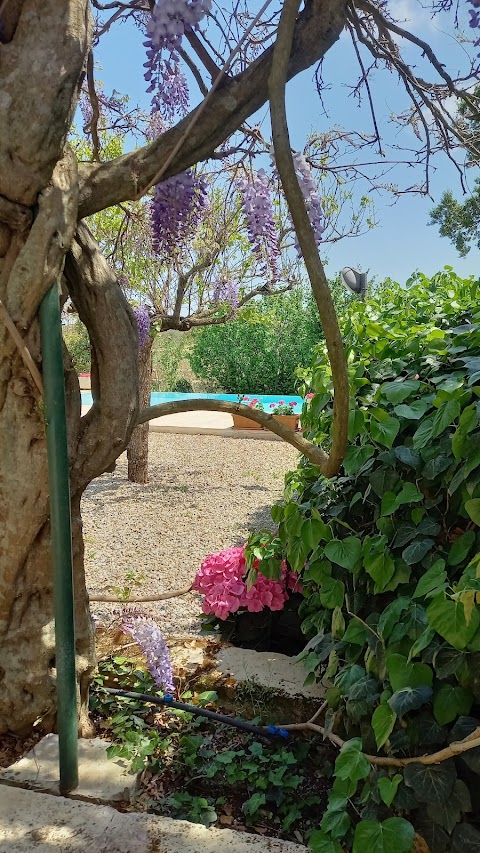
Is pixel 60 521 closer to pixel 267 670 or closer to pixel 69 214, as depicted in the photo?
pixel 69 214

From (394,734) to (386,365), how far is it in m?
0.91

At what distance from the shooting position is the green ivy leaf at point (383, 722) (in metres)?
1.19

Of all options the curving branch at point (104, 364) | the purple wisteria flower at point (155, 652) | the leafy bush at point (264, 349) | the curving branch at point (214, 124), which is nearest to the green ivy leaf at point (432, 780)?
the purple wisteria flower at point (155, 652)

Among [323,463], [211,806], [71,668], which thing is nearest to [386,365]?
[323,463]

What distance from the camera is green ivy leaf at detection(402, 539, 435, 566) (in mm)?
1356

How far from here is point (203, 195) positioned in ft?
6.61

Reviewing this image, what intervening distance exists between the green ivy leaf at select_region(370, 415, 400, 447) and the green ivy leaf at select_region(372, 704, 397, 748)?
54cm

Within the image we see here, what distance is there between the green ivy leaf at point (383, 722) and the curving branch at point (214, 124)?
Answer: 126cm

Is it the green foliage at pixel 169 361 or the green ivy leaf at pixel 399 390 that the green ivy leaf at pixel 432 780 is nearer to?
the green ivy leaf at pixel 399 390

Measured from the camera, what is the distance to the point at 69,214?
1436mm

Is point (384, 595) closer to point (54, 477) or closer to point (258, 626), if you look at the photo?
point (54, 477)

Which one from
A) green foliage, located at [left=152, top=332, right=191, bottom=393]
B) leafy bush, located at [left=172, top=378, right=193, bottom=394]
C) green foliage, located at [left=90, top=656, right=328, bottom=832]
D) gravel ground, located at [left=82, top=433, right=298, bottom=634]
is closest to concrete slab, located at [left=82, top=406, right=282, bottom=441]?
gravel ground, located at [left=82, top=433, right=298, bottom=634]

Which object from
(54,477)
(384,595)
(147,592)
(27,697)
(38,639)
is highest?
(54,477)

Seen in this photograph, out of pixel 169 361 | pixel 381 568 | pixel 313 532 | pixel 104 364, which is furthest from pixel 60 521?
pixel 169 361
